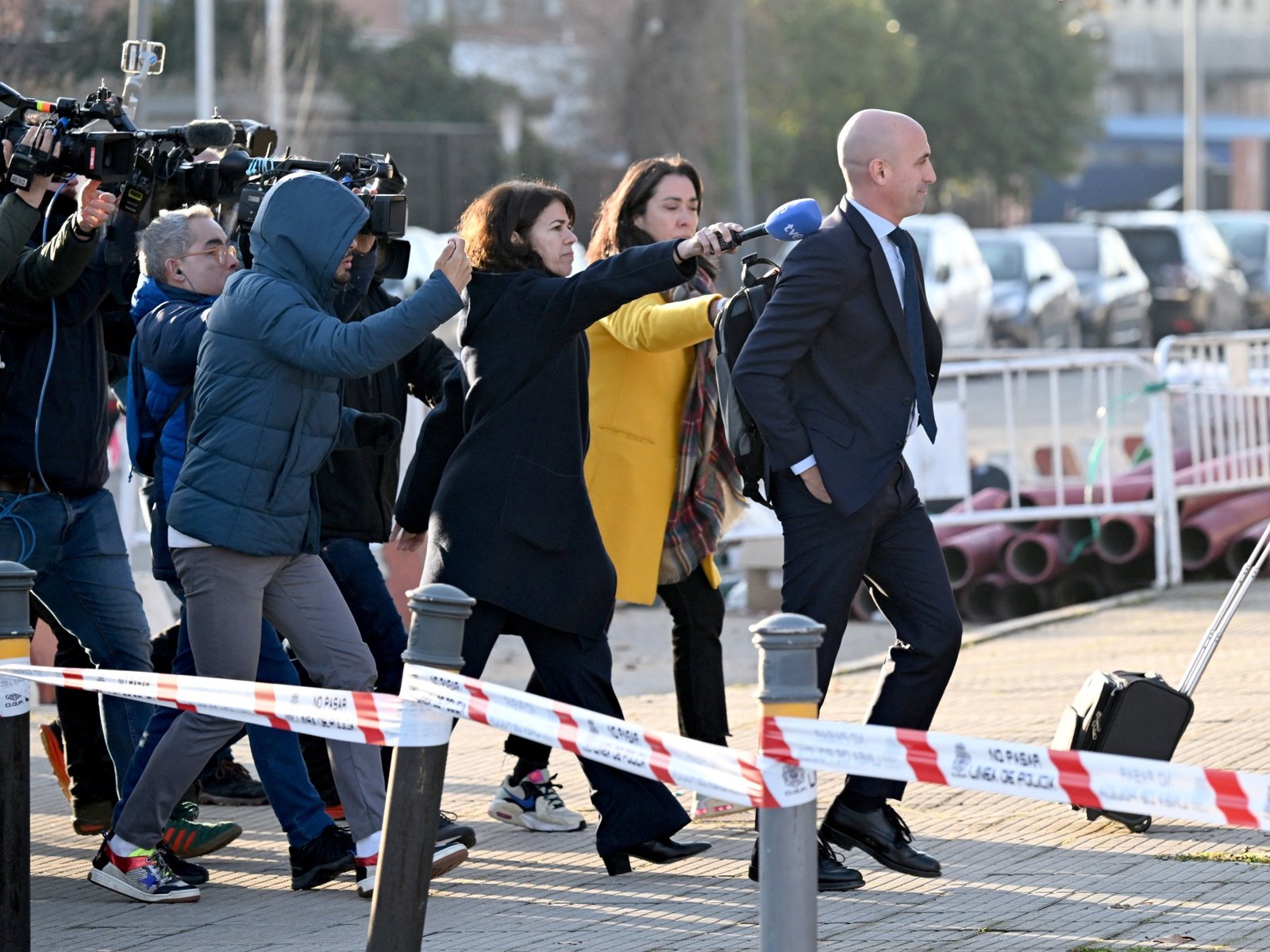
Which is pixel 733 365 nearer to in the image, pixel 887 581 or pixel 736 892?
pixel 887 581

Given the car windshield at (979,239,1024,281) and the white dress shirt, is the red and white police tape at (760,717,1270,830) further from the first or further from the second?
the car windshield at (979,239,1024,281)

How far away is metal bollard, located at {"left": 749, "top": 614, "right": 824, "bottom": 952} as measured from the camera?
145 inches

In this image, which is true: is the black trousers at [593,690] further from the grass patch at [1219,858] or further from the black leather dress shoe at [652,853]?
the grass patch at [1219,858]

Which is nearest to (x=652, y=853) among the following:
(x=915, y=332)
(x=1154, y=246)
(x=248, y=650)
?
(x=248, y=650)

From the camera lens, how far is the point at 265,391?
525cm

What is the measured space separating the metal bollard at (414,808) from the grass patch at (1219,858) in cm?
234

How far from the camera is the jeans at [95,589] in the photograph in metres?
6.00

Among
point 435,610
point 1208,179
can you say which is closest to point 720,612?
point 435,610

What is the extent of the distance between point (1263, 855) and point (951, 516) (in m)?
5.93

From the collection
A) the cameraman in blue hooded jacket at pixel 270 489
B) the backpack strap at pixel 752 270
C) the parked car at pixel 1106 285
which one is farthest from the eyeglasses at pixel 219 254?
the parked car at pixel 1106 285

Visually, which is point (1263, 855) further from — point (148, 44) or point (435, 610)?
point (148, 44)

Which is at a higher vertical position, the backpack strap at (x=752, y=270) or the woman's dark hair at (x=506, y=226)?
the woman's dark hair at (x=506, y=226)

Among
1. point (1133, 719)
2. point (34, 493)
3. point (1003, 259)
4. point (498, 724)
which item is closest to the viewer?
point (498, 724)

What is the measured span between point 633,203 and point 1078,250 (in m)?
25.3
